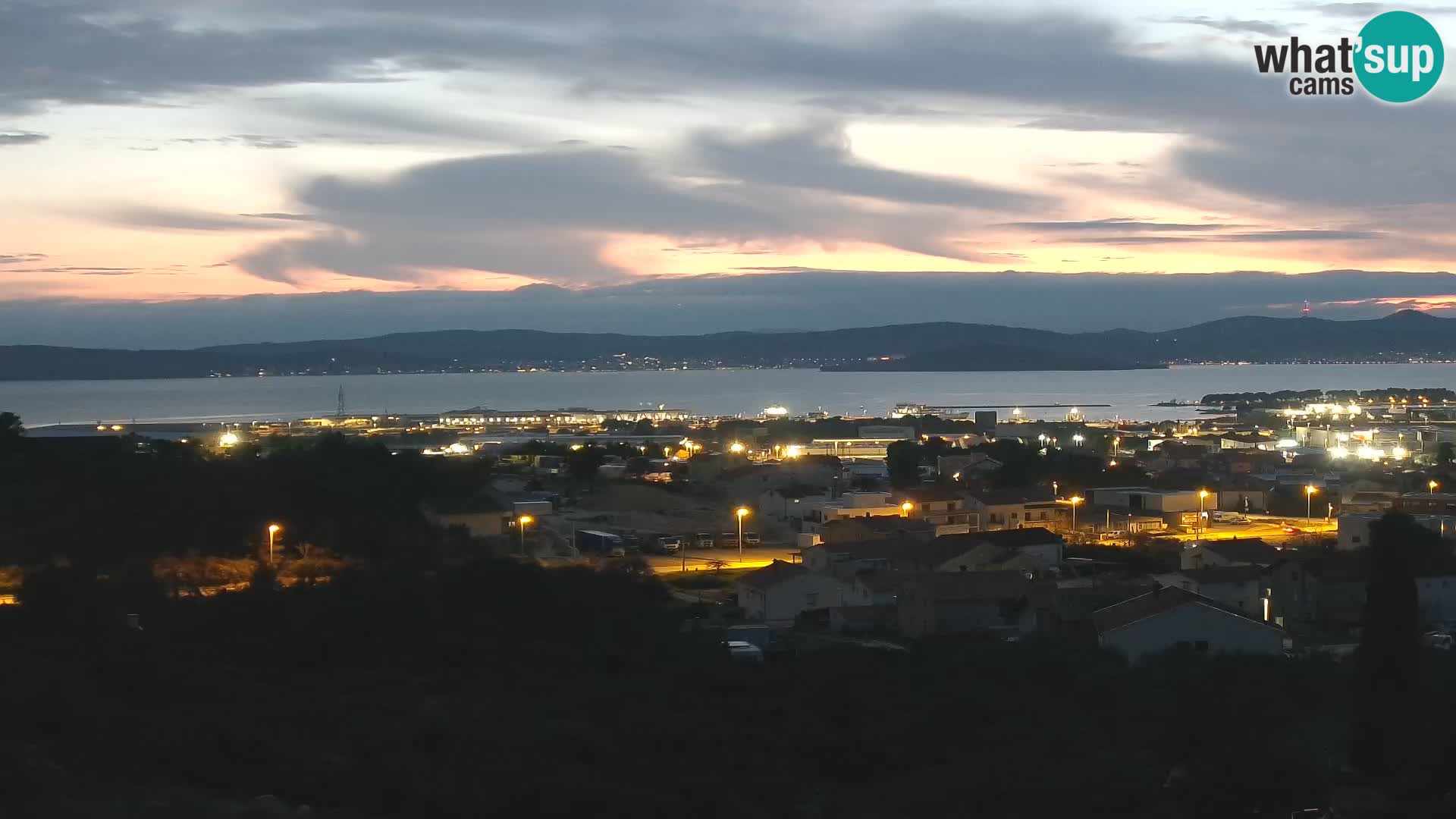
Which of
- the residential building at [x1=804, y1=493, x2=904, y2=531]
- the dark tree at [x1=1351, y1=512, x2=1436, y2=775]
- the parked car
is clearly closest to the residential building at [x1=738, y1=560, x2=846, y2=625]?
the parked car

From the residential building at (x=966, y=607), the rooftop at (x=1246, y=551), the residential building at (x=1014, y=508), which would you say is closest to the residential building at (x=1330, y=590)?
the rooftop at (x=1246, y=551)

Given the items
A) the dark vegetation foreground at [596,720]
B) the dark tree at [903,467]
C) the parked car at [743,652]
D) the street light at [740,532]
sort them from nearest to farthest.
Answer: the dark vegetation foreground at [596,720] < the parked car at [743,652] < the street light at [740,532] < the dark tree at [903,467]

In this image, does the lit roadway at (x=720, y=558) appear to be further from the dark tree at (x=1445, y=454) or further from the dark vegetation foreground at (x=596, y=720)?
the dark tree at (x=1445, y=454)

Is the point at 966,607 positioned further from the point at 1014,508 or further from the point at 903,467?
the point at 903,467

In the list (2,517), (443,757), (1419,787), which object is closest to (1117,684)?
(1419,787)

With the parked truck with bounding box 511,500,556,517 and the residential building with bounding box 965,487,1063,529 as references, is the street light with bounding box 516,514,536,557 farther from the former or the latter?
the residential building with bounding box 965,487,1063,529
